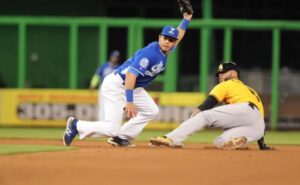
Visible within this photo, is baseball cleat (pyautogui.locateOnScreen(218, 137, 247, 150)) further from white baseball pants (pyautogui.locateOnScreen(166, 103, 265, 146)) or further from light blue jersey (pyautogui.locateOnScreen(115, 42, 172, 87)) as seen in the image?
light blue jersey (pyautogui.locateOnScreen(115, 42, 172, 87))

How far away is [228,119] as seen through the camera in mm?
10875

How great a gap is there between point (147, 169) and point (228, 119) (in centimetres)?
247

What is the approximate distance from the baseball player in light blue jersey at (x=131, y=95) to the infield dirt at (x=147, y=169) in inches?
50.3

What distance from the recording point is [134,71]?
10.8 m

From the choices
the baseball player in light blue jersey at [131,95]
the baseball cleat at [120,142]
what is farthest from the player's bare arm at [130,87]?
the baseball cleat at [120,142]

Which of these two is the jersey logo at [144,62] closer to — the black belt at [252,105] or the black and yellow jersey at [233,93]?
the black and yellow jersey at [233,93]

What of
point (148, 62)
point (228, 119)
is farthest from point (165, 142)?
point (148, 62)

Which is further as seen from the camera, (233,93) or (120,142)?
(120,142)

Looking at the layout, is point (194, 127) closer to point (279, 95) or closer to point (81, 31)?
point (279, 95)

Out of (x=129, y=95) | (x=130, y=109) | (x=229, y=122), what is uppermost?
(x=129, y=95)

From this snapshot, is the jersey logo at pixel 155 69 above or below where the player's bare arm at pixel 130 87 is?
above

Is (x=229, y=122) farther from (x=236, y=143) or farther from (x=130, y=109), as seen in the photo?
(x=130, y=109)

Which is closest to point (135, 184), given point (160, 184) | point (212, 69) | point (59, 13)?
point (160, 184)

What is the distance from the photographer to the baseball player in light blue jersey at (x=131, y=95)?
35.5ft
